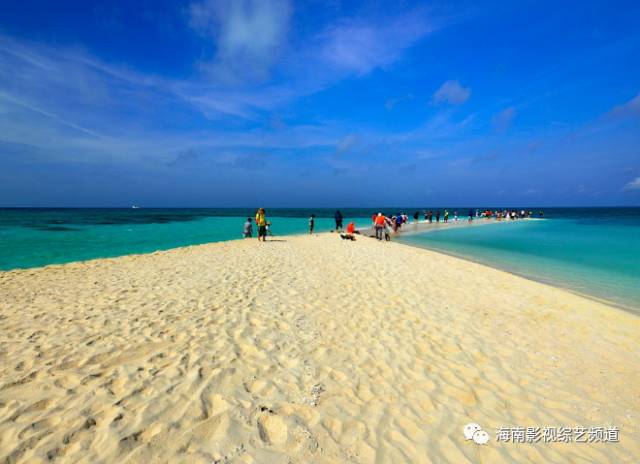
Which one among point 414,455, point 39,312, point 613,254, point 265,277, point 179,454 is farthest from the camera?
point 613,254

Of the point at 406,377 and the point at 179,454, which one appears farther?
the point at 406,377

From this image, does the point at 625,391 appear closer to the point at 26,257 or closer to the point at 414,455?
the point at 414,455

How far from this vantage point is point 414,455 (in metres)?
3.21

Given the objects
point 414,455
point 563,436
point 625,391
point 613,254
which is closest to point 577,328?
point 625,391

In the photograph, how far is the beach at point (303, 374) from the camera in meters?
3.24

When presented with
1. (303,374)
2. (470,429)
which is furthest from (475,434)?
(303,374)

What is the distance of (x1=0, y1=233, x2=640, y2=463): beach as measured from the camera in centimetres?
324

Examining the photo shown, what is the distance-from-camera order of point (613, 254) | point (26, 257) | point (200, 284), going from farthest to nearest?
point (613, 254)
point (26, 257)
point (200, 284)

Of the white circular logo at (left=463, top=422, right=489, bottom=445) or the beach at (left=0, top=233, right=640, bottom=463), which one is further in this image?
the white circular logo at (left=463, top=422, right=489, bottom=445)

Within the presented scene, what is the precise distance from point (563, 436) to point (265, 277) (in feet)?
27.9

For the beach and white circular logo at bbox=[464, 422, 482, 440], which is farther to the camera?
white circular logo at bbox=[464, 422, 482, 440]

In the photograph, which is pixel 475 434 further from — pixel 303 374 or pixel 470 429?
pixel 303 374

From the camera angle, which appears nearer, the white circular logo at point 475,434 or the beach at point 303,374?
the beach at point 303,374

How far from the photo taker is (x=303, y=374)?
4543 mm
